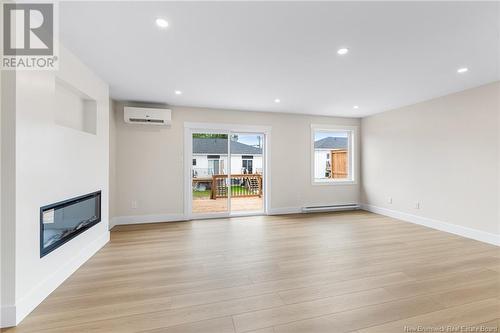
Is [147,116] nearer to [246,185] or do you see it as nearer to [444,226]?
[246,185]

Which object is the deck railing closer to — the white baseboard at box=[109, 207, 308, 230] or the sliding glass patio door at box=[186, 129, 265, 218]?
the sliding glass patio door at box=[186, 129, 265, 218]

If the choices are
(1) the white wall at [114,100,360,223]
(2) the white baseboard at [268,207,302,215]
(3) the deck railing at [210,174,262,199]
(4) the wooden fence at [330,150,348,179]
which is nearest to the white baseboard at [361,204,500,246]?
(4) the wooden fence at [330,150,348,179]

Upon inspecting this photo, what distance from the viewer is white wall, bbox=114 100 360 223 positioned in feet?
15.0

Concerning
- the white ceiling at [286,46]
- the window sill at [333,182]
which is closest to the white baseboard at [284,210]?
the window sill at [333,182]

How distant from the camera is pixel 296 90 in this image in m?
3.80

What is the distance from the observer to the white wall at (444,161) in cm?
349

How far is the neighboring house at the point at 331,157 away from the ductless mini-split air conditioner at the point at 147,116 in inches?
147

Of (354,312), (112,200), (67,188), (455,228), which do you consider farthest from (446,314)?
(112,200)

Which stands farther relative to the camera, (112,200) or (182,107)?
(182,107)

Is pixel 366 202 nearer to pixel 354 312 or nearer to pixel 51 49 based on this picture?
pixel 354 312

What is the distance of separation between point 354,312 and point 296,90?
317 cm

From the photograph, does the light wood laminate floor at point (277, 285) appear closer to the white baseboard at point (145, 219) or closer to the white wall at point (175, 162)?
the white baseboard at point (145, 219)

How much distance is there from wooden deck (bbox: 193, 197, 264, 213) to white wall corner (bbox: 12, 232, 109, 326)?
2.41m

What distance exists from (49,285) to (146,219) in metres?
2.56
